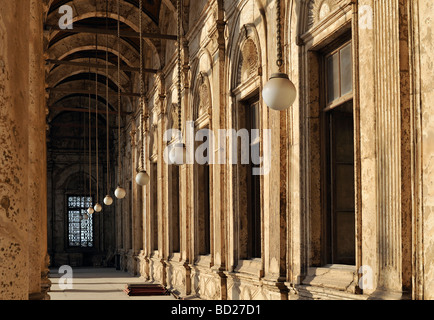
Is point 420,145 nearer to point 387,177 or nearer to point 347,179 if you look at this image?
point 387,177

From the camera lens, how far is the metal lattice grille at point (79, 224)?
2941 centimetres

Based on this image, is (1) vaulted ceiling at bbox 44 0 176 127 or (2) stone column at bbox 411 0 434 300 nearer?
(2) stone column at bbox 411 0 434 300

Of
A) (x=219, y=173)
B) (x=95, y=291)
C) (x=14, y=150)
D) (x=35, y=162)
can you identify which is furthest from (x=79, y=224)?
(x=14, y=150)

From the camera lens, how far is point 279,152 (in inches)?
312

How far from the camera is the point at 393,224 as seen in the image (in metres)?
5.27

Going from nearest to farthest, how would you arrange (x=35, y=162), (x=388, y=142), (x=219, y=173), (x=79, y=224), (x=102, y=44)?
Result: (x=388, y=142), (x=35, y=162), (x=219, y=173), (x=102, y=44), (x=79, y=224)

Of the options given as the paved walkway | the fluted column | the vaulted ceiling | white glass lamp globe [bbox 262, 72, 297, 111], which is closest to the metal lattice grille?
the vaulted ceiling

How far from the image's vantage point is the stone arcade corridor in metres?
4.86

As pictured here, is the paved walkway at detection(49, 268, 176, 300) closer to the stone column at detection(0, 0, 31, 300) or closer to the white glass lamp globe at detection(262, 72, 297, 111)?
the white glass lamp globe at detection(262, 72, 297, 111)

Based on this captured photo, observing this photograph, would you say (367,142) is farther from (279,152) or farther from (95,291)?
(95,291)

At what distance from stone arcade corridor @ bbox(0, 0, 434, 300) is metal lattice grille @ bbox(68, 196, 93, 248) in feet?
45.4

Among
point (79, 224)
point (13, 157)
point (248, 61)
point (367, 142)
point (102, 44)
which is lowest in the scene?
point (79, 224)

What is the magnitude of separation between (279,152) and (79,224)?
23024 millimetres

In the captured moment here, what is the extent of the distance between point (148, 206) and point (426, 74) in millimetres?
14671
